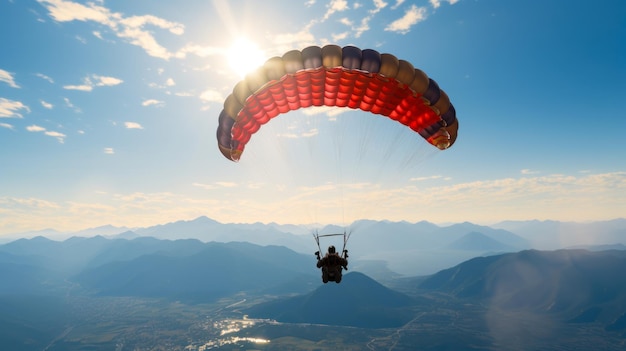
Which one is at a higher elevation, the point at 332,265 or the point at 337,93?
the point at 337,93

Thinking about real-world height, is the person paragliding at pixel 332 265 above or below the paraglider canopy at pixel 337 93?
below

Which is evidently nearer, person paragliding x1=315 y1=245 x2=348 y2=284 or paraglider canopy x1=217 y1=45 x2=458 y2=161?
paraglider canopy x1=217 y1=45 x2=458 y2=161

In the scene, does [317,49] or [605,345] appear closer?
[317,49]

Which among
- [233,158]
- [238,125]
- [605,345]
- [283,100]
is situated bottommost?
[605,345]

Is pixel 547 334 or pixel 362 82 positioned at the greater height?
pixel 362 82

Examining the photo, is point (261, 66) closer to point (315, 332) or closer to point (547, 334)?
point (315, 332)

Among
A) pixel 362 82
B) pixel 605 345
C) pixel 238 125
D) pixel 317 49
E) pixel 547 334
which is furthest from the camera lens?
pixel 547 334

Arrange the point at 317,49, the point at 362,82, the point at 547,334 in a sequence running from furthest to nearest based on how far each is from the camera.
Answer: the point at 547,334 → the point at 362,82 → the point at 317,49

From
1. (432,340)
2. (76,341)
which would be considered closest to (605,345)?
(432,340)

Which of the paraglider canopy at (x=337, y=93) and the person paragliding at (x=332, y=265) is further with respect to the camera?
the person paragliding at (x=332, y=265)

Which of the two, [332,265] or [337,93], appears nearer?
[332,265]

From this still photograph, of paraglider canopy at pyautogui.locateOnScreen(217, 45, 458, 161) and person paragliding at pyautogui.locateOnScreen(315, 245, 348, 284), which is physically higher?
paraglider canopy at pyautogui.locateOnScreen(217, 45, 458, 161)
